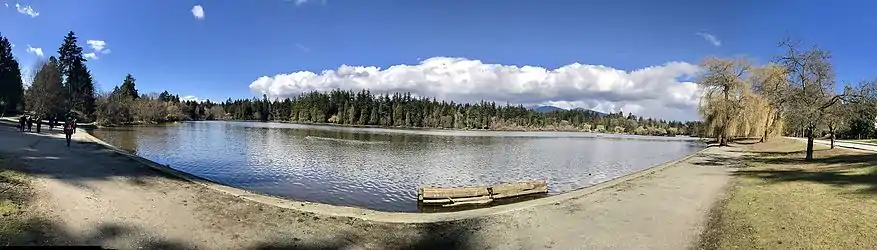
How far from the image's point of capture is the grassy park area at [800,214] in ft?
35.0

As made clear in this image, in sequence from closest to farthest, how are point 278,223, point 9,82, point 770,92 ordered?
point 278,223 → point 770,92 → point 9,82

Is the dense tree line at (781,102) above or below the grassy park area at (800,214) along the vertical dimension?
above

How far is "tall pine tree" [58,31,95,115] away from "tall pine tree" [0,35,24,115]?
7.10 m

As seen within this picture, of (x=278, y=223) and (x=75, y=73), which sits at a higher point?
(x=75, y=73)

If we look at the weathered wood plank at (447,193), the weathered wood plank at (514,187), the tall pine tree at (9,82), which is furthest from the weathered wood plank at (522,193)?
the tall pine tree at (9,82)

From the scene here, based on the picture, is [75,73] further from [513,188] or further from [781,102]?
[781,102]

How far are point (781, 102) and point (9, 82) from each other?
114092 mm

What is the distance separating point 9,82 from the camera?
83.5 metres

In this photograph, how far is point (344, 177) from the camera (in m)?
29.7

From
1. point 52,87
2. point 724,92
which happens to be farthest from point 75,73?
point 724,92

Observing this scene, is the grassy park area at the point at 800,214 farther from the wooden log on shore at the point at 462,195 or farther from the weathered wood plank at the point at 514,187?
the wooden log on shore at the point at 462,195

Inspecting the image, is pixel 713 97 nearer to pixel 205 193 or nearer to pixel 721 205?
pixel 721 205

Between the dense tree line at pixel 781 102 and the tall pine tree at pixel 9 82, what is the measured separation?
107m

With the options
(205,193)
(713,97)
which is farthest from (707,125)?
(205,193)
